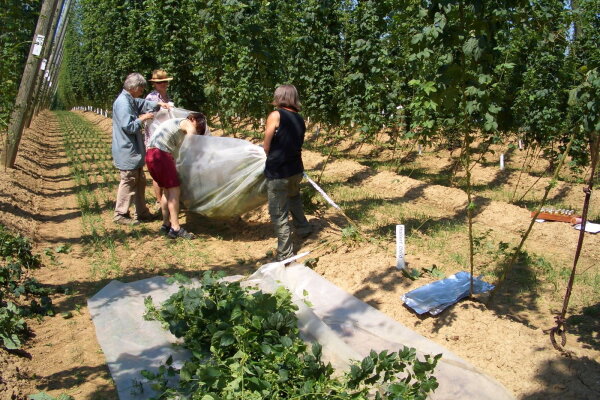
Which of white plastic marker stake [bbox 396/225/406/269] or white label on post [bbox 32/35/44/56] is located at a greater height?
white label on post [bbox 32/35/44/56]

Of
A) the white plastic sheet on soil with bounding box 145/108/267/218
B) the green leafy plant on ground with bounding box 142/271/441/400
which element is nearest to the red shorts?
the white plastic sheet on soil with bounding box 145/108/267/218

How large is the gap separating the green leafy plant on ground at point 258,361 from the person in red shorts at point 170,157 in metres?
2.40

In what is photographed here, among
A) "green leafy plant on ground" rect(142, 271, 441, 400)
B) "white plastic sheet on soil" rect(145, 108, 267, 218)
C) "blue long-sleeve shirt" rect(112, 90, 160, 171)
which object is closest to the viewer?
"green leafy plant on ground" rect(142, 271, 441, 400)

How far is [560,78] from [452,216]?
495 centimetres

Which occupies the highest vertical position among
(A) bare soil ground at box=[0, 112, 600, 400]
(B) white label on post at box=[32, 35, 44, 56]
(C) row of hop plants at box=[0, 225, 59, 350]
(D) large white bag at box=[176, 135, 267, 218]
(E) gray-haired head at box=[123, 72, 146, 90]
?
(B) white label on post at box=[32, 35, 44, 56]

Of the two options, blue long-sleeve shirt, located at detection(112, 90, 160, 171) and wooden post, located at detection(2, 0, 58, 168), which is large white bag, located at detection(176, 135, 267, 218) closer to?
blue long-sleeve shirt, located at detection(112, 90, 160, 171)

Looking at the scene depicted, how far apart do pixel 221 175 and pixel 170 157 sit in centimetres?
67

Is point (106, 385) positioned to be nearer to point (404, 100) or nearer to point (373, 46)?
point (373, 46)

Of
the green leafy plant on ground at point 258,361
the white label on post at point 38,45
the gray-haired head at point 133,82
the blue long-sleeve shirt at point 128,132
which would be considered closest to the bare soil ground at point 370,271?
the green leafy plant on ground at point 258,361

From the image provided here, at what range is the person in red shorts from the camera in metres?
5.81

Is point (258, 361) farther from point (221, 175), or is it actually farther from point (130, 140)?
point (130, 140)

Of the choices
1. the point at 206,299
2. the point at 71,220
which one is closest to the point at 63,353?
the point at 206,299

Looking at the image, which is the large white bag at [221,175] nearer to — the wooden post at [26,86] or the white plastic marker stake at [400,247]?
the white plastic marker stake at [400,247]

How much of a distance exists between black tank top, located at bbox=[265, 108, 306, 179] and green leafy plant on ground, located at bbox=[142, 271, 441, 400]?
1.59 metres
